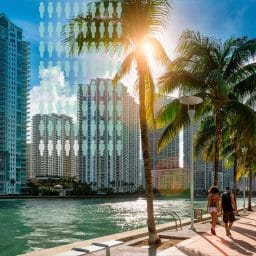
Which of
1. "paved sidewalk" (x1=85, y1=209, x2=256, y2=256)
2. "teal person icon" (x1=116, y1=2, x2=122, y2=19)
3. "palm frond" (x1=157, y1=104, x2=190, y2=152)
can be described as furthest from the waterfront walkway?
"teal person icon" (x1=116, y1=2, x2=122, y2=19)

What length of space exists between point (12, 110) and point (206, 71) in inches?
6912

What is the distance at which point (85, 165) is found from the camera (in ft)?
621

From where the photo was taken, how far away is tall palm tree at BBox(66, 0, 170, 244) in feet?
48.5

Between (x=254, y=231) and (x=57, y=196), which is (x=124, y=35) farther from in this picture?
(x=57, y=196)

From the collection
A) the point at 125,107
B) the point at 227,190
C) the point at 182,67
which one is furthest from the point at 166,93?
the point at 125,107

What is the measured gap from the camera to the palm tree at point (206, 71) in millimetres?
21469

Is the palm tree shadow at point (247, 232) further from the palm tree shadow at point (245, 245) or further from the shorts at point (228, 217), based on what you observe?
the palm tree shadow at point (245, 245)

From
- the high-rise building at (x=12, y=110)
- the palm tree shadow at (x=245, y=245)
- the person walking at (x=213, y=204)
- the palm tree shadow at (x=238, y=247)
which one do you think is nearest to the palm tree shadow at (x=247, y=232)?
the palm tree shadow at (x=245, y=245)

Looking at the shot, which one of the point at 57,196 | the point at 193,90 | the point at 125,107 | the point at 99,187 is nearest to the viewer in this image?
the point at 193,90

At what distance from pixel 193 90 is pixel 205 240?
9.17 meters

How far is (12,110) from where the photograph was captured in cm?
19100

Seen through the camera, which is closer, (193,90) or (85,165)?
(193,90)

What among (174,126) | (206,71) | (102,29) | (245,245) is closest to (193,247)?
(245,245)

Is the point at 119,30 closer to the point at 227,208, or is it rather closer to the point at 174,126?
the point at 227,208
